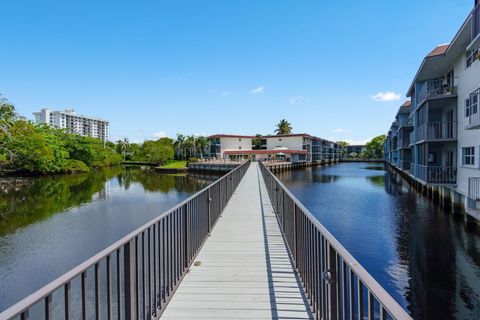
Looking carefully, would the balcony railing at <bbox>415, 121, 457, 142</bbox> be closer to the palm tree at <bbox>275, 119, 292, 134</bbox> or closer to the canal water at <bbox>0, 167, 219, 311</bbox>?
the canal water at <bbox>0, 167, 219, 311</bbox>

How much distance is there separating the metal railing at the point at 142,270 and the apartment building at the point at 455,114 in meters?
12.4

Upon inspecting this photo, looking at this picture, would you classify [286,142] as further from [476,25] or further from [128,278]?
[128,278]

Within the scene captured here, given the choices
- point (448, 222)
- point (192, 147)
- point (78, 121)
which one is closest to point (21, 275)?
point (448, 222)

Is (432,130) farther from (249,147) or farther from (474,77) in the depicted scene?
(249,147)

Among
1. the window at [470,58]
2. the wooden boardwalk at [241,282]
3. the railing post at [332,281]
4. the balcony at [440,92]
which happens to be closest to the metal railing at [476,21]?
the window at [470,58]

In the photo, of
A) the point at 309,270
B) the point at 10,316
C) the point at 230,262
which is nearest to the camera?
the point at 10,316

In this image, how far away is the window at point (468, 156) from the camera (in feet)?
48.8

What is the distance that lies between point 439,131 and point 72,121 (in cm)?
15449

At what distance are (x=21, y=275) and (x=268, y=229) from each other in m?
8.58

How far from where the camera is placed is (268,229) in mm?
6980

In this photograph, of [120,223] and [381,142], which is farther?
[381,142]

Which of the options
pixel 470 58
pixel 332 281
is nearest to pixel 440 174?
pixel 470 58

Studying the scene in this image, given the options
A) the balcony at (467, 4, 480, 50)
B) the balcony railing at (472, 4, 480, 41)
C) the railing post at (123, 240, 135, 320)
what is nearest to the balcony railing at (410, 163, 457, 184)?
the balcony at (467, 4, 480, 50)

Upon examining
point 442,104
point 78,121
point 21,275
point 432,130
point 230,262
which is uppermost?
point 78,121
